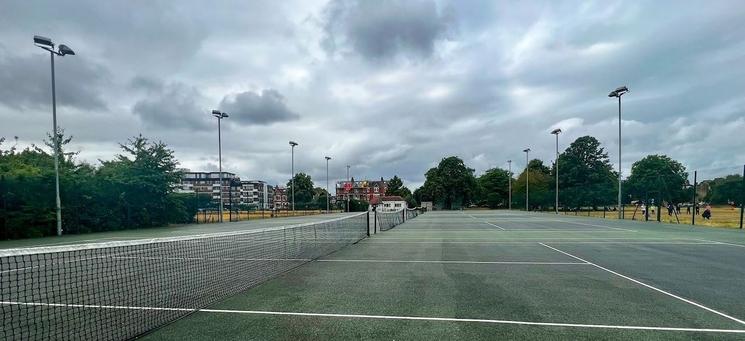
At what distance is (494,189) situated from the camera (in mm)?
111125

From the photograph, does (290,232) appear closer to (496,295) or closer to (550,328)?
(496,295)

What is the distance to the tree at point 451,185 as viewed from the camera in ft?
342

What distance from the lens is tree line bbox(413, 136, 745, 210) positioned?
61188 millimetres

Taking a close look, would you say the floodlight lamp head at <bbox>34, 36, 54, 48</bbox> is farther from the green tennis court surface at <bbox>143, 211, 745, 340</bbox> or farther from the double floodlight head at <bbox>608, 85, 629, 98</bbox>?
the double floodlight head at <bbox>608, 85, 629, 98</bbox>

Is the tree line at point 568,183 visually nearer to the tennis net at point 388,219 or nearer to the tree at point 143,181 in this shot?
the tennis net at point 388,219

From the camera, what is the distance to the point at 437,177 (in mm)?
106250

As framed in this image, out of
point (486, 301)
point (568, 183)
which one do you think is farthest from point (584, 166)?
point (486, 301)

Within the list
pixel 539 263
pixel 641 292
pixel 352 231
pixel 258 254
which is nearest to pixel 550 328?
pixel 641 292

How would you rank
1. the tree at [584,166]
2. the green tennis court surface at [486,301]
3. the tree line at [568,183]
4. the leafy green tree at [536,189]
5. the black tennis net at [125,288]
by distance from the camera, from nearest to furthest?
the green tennis court surface at [486,301], the black tennis net at [125,288], the tree line at [568,183], the leafy green tree at [536,189], the tree at [584,166]

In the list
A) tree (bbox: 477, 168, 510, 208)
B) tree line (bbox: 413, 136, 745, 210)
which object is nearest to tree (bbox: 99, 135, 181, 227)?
tree line (bbox: 413, 136, 745, 210)

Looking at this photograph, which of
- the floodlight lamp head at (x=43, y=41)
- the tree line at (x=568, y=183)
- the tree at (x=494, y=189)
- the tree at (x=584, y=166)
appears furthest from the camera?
the tree at (x=494, y=189)

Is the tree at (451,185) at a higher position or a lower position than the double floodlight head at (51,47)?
lower

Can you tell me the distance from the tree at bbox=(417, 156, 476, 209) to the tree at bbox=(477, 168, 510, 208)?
5.27m

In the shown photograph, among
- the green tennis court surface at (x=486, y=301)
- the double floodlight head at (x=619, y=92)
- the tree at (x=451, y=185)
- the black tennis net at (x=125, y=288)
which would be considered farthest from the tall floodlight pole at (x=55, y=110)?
the tree at (x=451, y=185)
